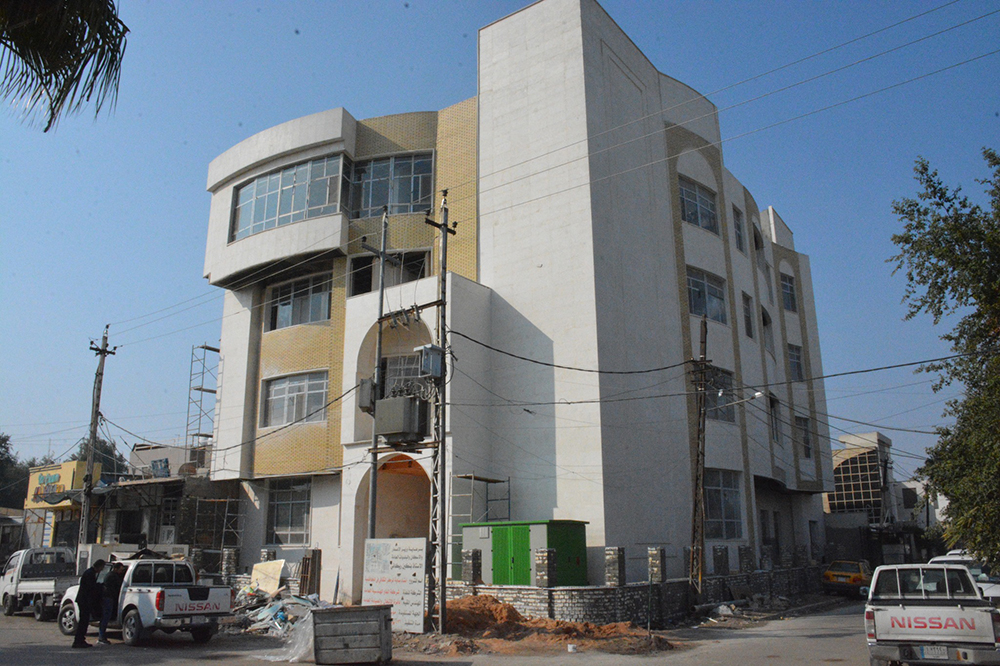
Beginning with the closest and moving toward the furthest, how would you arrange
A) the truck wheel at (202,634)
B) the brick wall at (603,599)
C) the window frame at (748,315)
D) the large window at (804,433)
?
1. the truck wheel at (202,634)
2. the brick wall at (603,599)
3. the window frame at (748,315)
4. the large window at (804,433)

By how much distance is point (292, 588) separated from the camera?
85.0 feet

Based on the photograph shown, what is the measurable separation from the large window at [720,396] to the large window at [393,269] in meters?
11.6

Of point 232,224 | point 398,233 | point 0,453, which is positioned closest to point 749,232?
point 398,233

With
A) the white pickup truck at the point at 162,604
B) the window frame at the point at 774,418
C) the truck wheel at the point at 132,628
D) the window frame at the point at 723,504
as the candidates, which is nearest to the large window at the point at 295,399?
the white pickup truck at the point at 162,604

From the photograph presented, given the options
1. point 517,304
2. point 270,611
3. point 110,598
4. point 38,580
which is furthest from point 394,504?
point 110,598

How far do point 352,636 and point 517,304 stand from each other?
14290 mm

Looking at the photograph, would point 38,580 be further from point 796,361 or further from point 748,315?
point 796,361

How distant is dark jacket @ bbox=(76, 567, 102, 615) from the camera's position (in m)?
15.8

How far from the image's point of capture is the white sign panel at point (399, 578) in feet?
52.7

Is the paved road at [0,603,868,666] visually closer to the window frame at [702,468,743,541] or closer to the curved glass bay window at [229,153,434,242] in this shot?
the window frame at [702,468,743,541]

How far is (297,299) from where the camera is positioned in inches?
1190

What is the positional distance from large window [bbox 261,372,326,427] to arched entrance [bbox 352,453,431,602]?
12.3ft

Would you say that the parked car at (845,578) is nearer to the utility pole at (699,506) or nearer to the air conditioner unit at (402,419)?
the utility pole at (699,506)

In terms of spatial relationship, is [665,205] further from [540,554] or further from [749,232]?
[540,554]
